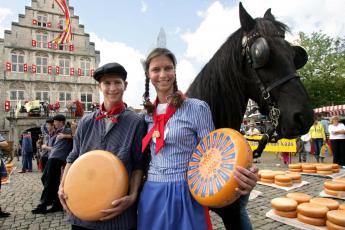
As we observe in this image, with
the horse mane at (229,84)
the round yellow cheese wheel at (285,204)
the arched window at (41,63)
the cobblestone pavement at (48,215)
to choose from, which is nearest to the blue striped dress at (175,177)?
the horse mane at (229,84)

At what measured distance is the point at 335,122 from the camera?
9.48m

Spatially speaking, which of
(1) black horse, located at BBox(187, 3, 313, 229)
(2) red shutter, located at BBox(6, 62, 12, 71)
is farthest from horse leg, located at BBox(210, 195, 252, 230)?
(2) red shutter, located at BBox(6, 62, 12, 71)

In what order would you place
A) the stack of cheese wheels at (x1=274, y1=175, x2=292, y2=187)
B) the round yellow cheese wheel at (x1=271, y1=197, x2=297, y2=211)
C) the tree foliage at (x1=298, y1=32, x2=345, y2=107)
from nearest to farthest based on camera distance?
the round yellow cheese wheel at (x1=271, y1=197, x2=297, y2=211) → the stack of cheese wheels at (x1=274, y1=175, x2=292, y2=187) → the tree foliage at (x1=298, y1=32, x2=345, y2=107)

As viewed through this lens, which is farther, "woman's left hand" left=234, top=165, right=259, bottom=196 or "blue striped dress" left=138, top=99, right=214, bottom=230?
"blue striped dress" left=138, top=99, right=214, bottom=230

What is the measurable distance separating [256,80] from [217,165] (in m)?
0.85

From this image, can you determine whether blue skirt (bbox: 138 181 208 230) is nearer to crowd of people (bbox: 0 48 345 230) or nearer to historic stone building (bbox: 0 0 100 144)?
crowd of people (bbox: 0 48 345 230)

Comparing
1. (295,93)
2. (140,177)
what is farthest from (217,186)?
(295,93)

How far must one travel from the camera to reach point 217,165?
1.42m

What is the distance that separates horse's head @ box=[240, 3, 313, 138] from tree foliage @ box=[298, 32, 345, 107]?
1131 inches

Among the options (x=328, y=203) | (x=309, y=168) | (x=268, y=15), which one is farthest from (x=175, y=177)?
(x=309, y=168)

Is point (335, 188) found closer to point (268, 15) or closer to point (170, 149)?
point (268, 15)

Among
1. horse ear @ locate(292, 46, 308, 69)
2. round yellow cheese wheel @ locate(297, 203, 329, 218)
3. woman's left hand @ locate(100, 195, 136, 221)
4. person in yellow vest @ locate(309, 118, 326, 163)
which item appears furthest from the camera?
person in yellow vest @ locate(309, 118, 326, 163)

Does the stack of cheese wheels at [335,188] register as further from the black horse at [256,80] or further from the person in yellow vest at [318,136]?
the person in yellow vest at [318,136]

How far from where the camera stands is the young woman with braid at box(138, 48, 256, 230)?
1.53 meters
